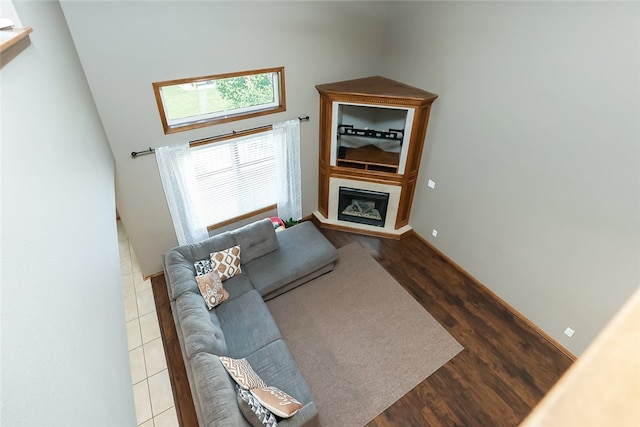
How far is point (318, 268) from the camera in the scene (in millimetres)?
4246

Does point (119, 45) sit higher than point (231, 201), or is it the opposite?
point (119, 45)

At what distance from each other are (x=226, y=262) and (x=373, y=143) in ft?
9.71

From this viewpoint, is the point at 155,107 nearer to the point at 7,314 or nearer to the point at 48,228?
the point at 48,228

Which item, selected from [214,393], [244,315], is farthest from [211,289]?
[214,393]

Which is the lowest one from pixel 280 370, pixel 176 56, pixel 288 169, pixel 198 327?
pixel 280 370

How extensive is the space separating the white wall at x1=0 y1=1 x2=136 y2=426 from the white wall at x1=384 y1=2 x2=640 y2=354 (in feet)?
12.6

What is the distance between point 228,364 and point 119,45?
315 cm

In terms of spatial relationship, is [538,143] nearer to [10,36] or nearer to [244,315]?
[244,315]

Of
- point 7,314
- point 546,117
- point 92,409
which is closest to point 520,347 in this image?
point 546,117

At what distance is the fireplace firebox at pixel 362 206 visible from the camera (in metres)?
4.93

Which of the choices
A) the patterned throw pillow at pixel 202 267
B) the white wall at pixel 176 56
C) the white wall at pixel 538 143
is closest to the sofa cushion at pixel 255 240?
the patterned throw pillow at pixel 202 267

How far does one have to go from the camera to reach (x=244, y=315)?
3.46 metres

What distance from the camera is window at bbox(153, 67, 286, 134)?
141 inches

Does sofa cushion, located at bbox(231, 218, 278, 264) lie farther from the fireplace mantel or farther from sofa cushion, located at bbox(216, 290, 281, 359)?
the fireplace mantel
